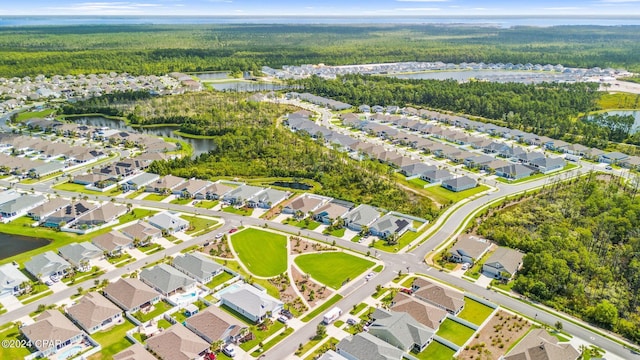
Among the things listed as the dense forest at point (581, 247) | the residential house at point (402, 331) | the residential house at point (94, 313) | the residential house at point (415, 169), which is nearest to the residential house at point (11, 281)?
the residential house at point (94, 313)

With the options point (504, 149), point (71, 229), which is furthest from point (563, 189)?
point (71, 229)

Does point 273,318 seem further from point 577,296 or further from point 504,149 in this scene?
point 504,149

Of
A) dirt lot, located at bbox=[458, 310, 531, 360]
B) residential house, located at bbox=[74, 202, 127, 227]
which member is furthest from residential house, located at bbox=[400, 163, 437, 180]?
residential house, located at bbox=[74, 202, 127, 227]

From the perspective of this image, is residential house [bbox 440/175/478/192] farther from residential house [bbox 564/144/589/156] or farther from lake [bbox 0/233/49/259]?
lake [bbox 0/233/49/259]

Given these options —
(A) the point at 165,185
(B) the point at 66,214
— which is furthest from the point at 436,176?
(B) the point at 66,214

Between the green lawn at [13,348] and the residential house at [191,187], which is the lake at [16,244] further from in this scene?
the residential house at [191,187]

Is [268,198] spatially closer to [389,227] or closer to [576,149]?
[389,227]
